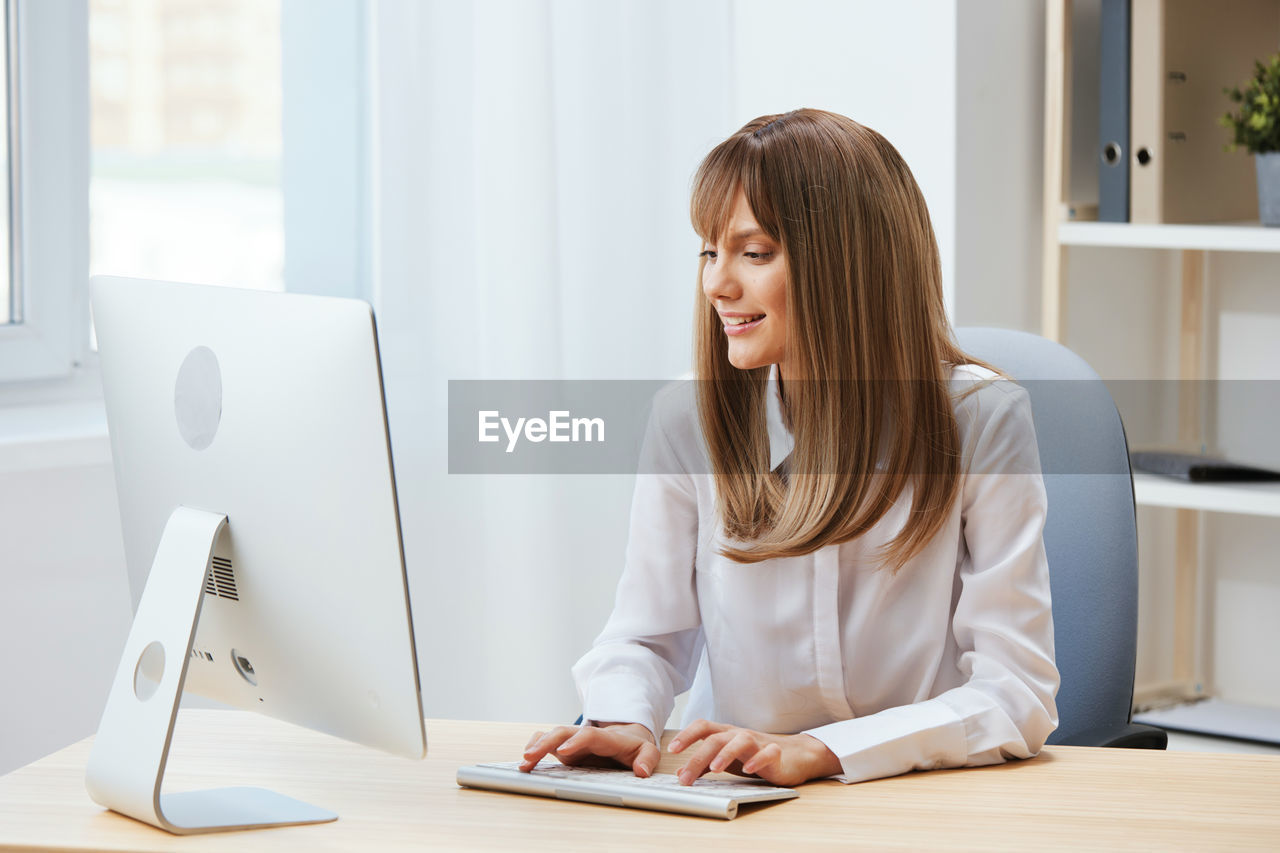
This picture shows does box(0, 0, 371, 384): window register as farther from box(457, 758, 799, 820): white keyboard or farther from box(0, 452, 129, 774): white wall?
box(457, 758, 799, 820): white keyboard

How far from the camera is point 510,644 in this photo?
7.02ft

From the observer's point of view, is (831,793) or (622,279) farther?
(622,279)

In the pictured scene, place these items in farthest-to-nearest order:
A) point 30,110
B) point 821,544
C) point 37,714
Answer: point 30,110 → point 37,714 → point 821,544

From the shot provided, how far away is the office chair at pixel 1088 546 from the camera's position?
54.5 inches

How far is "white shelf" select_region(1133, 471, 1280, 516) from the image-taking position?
6.39 ft

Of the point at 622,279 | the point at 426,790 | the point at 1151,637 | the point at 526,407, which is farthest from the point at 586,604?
the point at 426,790

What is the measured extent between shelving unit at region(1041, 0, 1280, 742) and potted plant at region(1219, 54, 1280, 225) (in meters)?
0.05

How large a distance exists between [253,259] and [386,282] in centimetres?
39

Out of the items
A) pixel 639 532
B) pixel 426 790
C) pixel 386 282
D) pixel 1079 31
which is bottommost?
pixel 426 790

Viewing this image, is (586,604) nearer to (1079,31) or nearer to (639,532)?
(639,532)

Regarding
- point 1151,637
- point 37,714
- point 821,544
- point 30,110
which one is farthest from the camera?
point 1151,637

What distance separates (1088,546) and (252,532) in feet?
2.82

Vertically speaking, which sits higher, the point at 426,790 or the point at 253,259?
the point at 253,259

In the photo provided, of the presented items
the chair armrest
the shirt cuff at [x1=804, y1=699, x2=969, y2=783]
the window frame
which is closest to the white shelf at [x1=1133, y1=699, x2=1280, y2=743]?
the chair armrest
